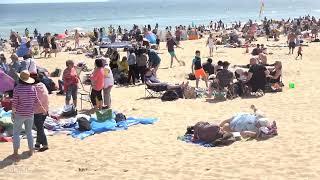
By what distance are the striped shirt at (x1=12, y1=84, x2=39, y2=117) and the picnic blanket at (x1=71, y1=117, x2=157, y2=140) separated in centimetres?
179

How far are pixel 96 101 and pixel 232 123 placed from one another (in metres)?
3.73

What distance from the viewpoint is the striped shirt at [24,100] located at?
7.75m

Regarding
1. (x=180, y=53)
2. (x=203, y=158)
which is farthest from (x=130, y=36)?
(x=203, y=158)

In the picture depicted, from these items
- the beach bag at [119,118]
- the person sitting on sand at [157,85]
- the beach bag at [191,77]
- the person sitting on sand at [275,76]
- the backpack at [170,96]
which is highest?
the person sitting on sand at [275,76]

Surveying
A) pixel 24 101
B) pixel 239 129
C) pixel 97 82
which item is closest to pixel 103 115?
pixel 97 82

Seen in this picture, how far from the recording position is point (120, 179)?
7047 millimetres

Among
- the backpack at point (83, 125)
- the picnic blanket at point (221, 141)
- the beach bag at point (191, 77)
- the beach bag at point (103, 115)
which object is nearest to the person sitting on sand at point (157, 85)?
the beach bag at point (191, 77)

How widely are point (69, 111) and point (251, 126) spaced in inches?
167

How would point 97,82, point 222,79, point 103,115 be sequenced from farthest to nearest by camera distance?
1. point 222,79
2. point 97,82
3. point 103,115

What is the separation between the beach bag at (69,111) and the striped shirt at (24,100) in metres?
3.28

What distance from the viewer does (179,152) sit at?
8273 mm

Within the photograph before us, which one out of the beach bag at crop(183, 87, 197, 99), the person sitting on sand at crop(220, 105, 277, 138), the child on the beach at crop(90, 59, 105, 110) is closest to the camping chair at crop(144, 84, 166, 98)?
the beach bag at crop(183, 87, 197, 99)

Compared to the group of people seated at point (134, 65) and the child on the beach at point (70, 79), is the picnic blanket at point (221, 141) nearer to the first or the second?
the child on the beach at point (70, 79)

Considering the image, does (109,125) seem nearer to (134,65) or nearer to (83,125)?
(83,125)
